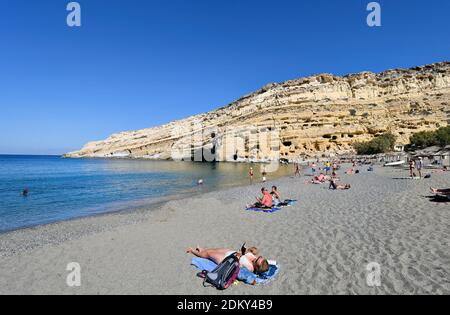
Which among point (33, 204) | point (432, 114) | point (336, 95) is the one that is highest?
point (336, 95)

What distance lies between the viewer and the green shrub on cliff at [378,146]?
47.2m

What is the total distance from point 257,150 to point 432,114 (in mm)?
35869

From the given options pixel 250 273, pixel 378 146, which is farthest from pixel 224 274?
pixel 378 146

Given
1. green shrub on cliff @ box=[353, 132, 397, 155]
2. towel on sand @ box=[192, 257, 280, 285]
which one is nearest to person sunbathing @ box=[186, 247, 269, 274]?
towel on sand @ box=[192, 257, 280, 285]

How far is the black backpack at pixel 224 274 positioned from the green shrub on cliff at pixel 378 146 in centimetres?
4986

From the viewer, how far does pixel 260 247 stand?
6676 millimetres

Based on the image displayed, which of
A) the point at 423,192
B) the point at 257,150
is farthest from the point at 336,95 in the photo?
the point at 423,192

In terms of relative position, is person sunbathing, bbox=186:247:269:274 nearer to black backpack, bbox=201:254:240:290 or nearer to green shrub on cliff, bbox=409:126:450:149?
black backpack, bbox=201:254:240:290

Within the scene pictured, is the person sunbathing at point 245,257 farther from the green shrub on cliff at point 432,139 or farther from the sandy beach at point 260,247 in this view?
the green shrub on cliff at point 432,139

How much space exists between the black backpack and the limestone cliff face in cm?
5454

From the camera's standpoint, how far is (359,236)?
688 centimetres

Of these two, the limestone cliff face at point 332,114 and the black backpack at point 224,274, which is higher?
the limestone cliff face at point 332,114

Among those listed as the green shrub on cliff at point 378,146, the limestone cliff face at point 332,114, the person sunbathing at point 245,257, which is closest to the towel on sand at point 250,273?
the person sunbathing at point 245,257
